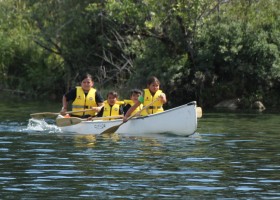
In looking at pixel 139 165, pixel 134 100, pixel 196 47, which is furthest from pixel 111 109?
pixel 196 47

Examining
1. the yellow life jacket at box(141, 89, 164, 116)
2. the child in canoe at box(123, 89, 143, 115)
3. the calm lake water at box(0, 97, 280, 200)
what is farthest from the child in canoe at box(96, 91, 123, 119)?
the calm lake water at box(0, 97, 280, 200)

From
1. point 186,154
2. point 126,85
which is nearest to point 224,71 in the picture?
point 126,85

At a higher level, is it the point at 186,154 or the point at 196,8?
the point at 196,8

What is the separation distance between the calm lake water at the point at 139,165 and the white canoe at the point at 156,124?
44 cm

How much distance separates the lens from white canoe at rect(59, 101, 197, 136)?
19.5 metres

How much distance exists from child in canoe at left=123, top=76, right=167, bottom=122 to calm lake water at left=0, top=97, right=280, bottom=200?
973 millimetres

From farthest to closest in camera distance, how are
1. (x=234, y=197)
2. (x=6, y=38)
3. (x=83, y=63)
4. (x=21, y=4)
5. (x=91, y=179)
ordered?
(x=6, y=38) < (x=21, y=4) < (x=83, y=63) < (x=91, y=179) < (x=234, y=197)

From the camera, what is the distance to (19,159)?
590 inches

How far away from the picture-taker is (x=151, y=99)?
20.4m

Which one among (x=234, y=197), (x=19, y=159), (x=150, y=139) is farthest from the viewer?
(x=150, y=139)

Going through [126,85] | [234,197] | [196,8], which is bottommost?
[234,197]

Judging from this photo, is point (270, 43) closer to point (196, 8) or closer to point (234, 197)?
point (196, 8)

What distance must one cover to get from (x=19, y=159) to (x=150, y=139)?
466 centimetres

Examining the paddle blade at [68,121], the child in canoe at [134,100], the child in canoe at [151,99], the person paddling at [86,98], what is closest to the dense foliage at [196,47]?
the person paddling at [86,98]
